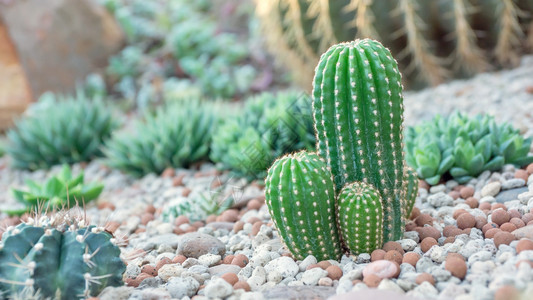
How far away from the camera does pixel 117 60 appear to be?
7.44 metres

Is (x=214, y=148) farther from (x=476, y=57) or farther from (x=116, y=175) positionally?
(x=476, y=57)

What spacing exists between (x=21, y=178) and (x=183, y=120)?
5.49ft

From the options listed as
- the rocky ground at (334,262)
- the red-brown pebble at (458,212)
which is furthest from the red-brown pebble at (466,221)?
the red-brown pebble at (458,212)

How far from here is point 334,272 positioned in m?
2.11

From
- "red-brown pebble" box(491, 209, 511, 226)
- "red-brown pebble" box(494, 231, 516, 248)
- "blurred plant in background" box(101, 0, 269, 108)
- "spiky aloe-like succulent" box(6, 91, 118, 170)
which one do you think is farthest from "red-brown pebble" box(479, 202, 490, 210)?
"blurred plant in background" box(101, 0, 269, 108)

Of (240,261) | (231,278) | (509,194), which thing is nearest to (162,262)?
(240,261)

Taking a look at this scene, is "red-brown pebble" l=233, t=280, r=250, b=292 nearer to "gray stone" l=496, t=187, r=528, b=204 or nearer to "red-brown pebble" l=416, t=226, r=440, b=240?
"red-brown pebble" l=416, t=226, r=440, b=240

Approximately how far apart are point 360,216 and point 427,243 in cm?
35

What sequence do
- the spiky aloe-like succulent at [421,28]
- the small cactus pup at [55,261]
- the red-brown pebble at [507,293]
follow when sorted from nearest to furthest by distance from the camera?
the red-brown pebble at [507,293]
the small cactus pup at [55,261]
the spiky aloe-like succulent at [421,28]

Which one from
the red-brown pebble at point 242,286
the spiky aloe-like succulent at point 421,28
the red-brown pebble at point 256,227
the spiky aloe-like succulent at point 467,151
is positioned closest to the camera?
the red-brown pebble at point 242,286

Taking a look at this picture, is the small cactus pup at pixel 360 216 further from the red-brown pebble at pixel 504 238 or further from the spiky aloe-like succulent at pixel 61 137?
the spiky aloe-like succulent at pixel 61 137

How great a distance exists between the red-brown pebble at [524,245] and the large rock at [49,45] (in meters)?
5.89

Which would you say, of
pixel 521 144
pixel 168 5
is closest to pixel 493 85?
pixel 521 144

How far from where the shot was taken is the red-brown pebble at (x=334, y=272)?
6.89ft
